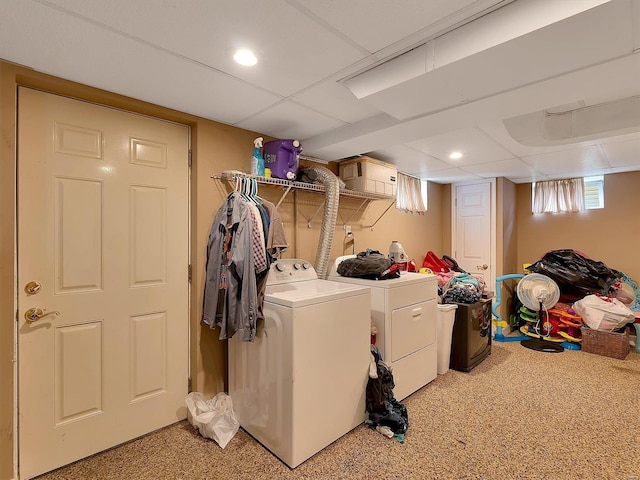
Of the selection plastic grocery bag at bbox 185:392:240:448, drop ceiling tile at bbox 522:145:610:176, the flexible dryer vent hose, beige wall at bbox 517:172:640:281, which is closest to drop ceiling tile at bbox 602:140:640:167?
drop ceiling tile at bbox 522:145:610:176

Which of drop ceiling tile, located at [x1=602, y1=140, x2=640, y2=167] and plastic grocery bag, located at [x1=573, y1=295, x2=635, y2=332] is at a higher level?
drop ceiling tile, located at [x1=602, y1=140, x2=640, y2=167]

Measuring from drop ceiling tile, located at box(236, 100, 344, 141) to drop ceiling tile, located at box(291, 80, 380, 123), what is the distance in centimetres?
8

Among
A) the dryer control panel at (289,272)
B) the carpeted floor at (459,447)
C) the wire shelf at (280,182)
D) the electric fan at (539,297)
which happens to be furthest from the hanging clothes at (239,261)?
the electric fan at (539,297)

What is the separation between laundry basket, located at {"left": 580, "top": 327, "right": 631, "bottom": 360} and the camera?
134 inches

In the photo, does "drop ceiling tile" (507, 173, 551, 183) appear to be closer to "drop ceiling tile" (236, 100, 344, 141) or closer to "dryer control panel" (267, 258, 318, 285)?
"drop ceiling tile" (236, 100, 344, 141)

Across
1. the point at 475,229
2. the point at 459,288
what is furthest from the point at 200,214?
the point at 475,229

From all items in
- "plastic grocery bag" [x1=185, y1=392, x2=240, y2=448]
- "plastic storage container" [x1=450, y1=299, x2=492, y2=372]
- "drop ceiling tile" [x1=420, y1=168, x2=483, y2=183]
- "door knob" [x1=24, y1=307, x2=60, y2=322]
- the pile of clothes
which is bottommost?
"plastic grocery bag" [x1=185, y1=392, x2=240, y2=448]

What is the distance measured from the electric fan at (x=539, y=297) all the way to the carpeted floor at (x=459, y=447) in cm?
109

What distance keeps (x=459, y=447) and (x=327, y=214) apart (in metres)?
1.89

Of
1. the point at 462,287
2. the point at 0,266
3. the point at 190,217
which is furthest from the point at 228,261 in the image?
the point at 462,287

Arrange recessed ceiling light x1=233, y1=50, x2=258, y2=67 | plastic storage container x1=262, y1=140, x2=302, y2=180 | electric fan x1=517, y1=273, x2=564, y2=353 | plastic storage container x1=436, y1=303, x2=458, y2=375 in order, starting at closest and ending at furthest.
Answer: recessed ceiling light x1=233, y1=50, x2=258, y2=67
plastic storage container x1=262, y1=140, x2=302, y2=180
plastic storage container x1=436, y1=303, x2=458, y2=375
electric fan x1=517, y1=273, x2=564, y2=353

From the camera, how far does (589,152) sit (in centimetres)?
318

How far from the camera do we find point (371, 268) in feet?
8.54

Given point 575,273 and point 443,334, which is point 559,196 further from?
point 443,334
